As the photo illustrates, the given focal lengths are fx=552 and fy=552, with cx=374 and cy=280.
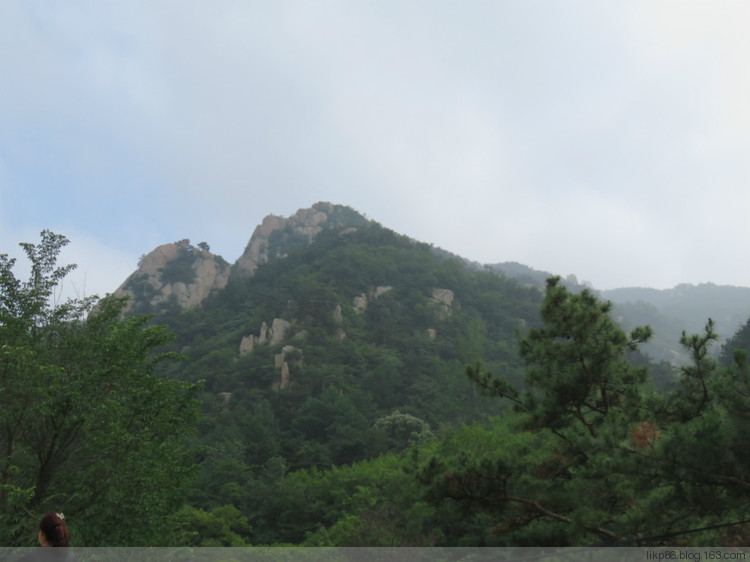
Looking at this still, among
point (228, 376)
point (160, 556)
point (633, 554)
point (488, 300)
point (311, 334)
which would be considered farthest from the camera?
point (488, 300)

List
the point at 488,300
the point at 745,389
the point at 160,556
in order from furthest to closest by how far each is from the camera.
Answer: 1. the point at 488,300
2. the point at 160,556
3. the point at 745,389

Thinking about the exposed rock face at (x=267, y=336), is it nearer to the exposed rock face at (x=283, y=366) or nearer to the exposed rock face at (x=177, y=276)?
the exposed rock face at (x=283, y=366)

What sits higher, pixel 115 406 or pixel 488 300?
pixel 488 300

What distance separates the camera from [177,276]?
70812mm

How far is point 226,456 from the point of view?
27031 mm

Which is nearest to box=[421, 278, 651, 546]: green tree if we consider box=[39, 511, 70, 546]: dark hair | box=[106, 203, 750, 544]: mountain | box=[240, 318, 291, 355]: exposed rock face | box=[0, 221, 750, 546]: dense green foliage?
box=[0, 221, 750, 546]: dense green foliage

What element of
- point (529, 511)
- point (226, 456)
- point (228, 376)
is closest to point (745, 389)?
point (529, 511)

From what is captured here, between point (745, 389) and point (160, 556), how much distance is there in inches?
334

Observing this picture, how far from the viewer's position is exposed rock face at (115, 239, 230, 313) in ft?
225

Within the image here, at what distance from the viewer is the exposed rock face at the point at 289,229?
81.9m

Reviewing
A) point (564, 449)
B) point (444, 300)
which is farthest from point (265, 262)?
point (564, 449)

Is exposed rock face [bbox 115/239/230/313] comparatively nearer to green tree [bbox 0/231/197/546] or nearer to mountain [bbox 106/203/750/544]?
mountain [bbox 106/203/750/544]

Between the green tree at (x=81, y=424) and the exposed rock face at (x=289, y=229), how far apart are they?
69.6 meters

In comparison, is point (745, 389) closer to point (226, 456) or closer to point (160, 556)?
point (160, 556)
